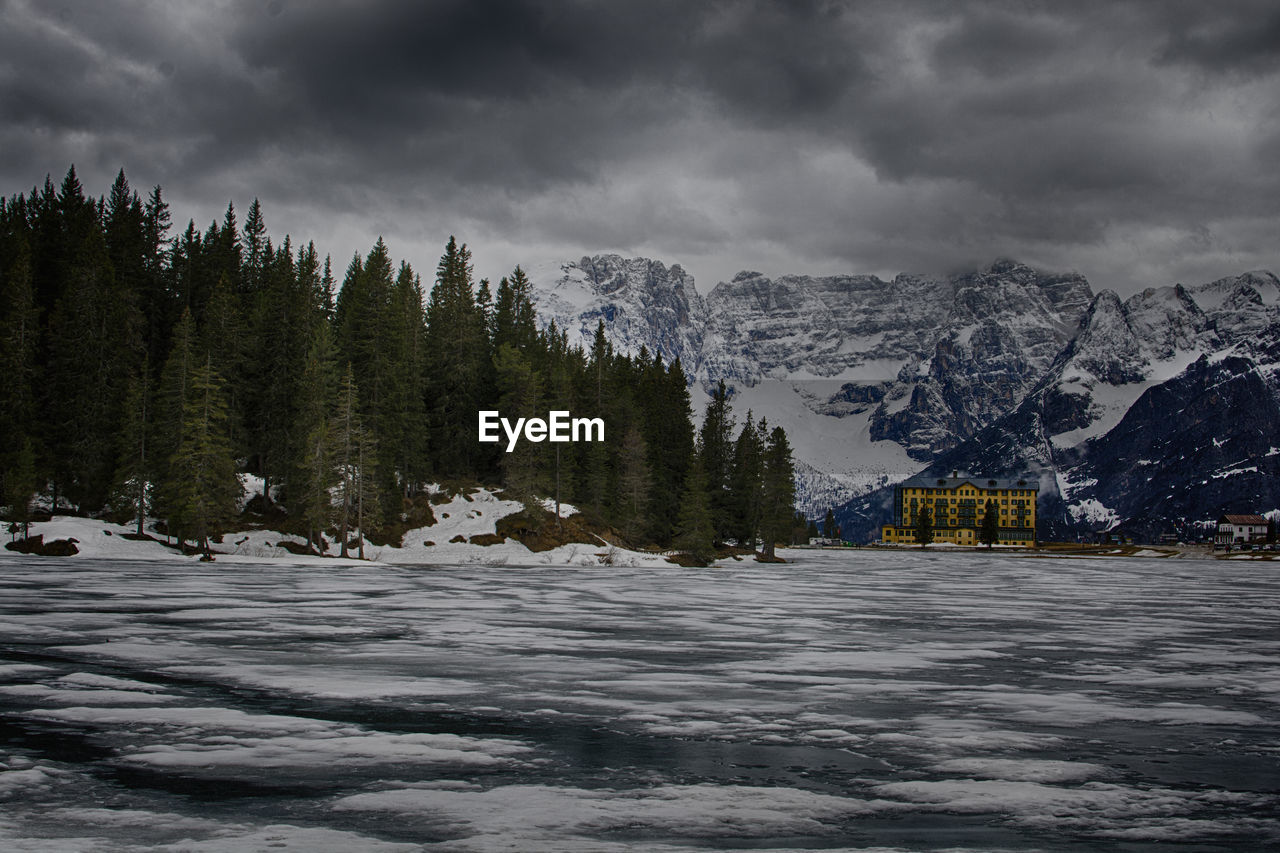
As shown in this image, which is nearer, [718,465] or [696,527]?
[696,527]

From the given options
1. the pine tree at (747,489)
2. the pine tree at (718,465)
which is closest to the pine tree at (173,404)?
the pine tree at (718,465)

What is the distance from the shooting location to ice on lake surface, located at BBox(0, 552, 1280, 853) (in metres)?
9.00

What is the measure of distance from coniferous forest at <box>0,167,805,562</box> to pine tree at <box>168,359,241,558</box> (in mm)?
177

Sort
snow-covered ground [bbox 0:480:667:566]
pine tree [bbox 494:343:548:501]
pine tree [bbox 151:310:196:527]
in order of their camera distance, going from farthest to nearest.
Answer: pine tree [bbox 494:343:548:501] < pine tree [bbox 151:310:196:527] < snow-covered ground [bbox 0:480:667:566]

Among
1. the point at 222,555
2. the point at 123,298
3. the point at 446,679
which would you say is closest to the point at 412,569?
the point at 222,555

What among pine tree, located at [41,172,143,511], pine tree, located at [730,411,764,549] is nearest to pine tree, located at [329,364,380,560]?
pine tree, located at [41,172,143,511]

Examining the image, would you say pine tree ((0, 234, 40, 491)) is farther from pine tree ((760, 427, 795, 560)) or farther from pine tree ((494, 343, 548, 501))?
pine tree ((760, 427, 795, 560))

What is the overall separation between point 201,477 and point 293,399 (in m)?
18.4

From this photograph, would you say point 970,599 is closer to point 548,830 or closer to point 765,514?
point 548,830

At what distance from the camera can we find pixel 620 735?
13375 millimetres

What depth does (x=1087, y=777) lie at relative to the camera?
Answer: 11.1 m

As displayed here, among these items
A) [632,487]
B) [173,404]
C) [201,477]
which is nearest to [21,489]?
[201,477]

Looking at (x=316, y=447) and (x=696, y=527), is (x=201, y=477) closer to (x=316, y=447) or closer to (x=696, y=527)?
(x=316, y=447)

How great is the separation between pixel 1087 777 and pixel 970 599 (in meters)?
37.6
